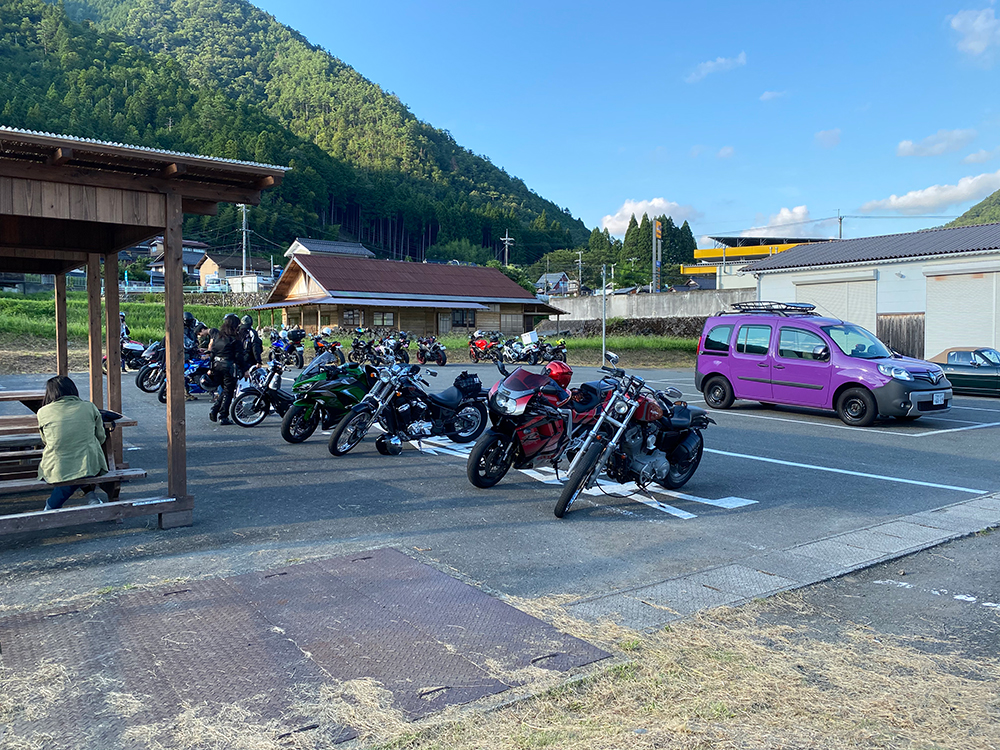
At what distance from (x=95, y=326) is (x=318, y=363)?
2.77m

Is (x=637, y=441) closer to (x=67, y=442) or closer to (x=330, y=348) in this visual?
(x=67, y=442)

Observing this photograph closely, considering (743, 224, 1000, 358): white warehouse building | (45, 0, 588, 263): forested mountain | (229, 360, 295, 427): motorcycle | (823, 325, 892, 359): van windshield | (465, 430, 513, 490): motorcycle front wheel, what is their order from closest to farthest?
(465, 430, 513, 490): motorcycle front wheel
(229, 360, 295, 427): motorcycle
(823, 325, 892, 359): van windshield
(743, 224, 1000, 358): white warehouse building
(45, 0, 588, 263): forested mountain

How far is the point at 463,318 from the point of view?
4469 cm

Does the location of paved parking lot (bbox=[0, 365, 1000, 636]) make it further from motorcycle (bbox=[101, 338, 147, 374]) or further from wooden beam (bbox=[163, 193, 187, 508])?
motorcycle (bbox=[101, 338, 147, 374])

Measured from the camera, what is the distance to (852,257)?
2834 cm

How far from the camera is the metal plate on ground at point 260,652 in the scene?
301 centimetres

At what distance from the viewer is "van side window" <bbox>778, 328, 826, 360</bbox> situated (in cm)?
1267

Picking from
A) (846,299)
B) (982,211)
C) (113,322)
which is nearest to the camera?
(113,322)

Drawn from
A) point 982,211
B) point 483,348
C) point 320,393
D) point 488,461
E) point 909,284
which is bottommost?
point 488,461

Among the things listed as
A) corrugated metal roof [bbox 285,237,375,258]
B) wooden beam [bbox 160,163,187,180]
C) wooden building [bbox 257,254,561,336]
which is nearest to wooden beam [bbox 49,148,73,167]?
wooden beam [bbox 160,163,187,180]

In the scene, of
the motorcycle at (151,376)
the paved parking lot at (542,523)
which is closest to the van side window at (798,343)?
the paved parking lot at (542,523)

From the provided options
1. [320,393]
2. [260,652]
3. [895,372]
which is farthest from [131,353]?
[260,652]

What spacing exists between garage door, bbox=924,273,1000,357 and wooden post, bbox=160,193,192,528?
25937 mm

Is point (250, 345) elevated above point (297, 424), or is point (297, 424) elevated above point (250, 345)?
point (250, 345)
